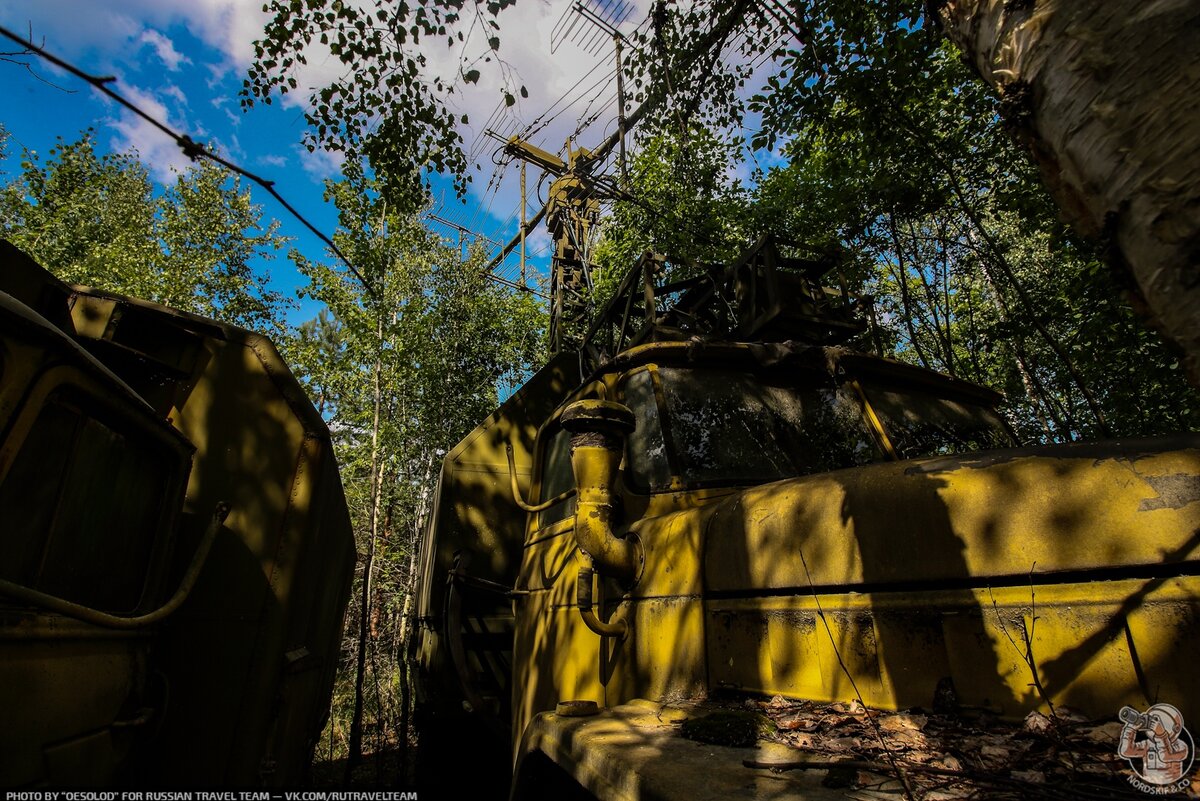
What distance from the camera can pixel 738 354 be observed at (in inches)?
123

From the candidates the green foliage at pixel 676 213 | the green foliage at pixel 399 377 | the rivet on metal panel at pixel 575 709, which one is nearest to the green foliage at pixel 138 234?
the green foliage at pixel 399 377

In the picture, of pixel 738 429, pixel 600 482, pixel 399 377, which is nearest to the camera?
pixel 600 482

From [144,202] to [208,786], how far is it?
81.7 feet

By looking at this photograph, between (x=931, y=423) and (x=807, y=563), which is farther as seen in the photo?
(x=931, y=423)

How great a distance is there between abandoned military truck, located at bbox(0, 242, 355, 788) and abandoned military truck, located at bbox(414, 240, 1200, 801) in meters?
1.34

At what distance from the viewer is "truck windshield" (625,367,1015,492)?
2775mm

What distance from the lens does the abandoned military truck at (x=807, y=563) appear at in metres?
1.40

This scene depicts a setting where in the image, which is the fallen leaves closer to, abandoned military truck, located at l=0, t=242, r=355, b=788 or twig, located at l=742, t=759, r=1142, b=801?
twig, located at l=742, t=759, r=1142, b=801

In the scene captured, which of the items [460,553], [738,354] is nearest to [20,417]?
[738,354]

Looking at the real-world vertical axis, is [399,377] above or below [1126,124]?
above

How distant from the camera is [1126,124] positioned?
0.92 metres

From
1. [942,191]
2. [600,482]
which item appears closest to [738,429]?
[600,482]

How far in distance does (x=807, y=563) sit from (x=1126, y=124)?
139 cm

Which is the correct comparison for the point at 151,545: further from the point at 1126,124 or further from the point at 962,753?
the point at 1126,124
